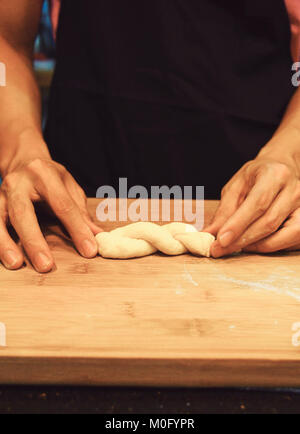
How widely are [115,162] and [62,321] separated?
0.89m

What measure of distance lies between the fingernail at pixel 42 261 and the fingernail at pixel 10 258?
61mm

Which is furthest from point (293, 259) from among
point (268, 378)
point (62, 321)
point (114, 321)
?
point (62, 321)

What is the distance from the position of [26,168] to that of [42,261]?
1.11 ft

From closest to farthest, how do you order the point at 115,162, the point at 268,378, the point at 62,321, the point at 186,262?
the point at 268,378
the point at 62,321
the point at 186,262
the point at 115,162

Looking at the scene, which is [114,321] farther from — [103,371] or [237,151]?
[237,151]

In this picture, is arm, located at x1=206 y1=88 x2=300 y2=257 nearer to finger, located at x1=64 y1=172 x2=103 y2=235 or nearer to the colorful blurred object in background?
finger, located at x1=64 y1=172 x2=103 y2=235

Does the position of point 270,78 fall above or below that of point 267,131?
above

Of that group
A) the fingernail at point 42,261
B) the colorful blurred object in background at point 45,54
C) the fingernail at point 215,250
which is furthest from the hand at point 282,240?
the colorful blurred object in background at point 45,54

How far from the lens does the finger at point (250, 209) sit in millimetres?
1031

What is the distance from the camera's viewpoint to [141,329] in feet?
2.60

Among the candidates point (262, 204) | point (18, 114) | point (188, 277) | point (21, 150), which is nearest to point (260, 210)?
point (262, 204)

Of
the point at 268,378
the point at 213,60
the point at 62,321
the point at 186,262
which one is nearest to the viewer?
the point at 268,378

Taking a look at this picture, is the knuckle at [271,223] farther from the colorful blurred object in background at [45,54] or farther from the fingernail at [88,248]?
the colorful blurred object in background at [45,54]
